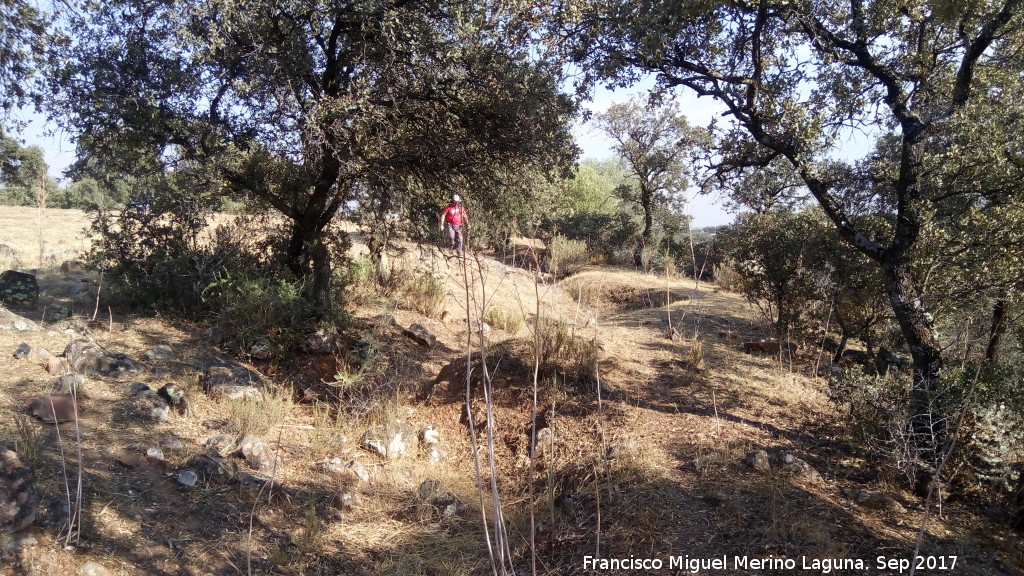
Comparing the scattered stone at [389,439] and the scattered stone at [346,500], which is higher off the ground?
the scattered stone at [389,439]

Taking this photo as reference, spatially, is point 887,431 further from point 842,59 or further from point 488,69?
point 488,69

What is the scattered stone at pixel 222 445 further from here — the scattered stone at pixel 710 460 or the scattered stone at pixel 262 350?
the scattered stone at pixel 710 460

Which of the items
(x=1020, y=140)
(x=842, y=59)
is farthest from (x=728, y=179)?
(x=1020, y=140)

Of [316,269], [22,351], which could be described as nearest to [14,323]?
[22,351]

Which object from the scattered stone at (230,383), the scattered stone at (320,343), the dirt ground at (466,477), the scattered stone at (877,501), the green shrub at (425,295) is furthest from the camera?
the green shrub at (425,295)

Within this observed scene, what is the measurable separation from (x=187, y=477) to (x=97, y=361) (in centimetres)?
197

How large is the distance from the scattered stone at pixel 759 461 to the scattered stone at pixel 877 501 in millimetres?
591

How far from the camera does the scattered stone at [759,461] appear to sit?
4.38 meters

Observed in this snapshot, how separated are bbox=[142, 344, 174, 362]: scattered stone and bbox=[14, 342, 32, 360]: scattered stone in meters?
0.91

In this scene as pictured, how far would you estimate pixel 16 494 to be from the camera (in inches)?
123

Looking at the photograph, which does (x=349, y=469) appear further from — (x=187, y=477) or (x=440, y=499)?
(x=187, y=477)

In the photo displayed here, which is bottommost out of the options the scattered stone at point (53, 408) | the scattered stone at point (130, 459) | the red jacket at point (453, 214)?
the scattered stone at point (130, 459)

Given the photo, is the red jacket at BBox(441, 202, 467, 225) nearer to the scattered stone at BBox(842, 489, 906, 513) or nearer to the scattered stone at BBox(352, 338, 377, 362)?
the scattered stone at BBox(352, 338, 377, 362)

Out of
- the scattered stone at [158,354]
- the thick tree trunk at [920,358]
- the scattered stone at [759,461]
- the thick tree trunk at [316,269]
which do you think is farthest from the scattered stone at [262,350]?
the thick tree trunk at [920,358]
